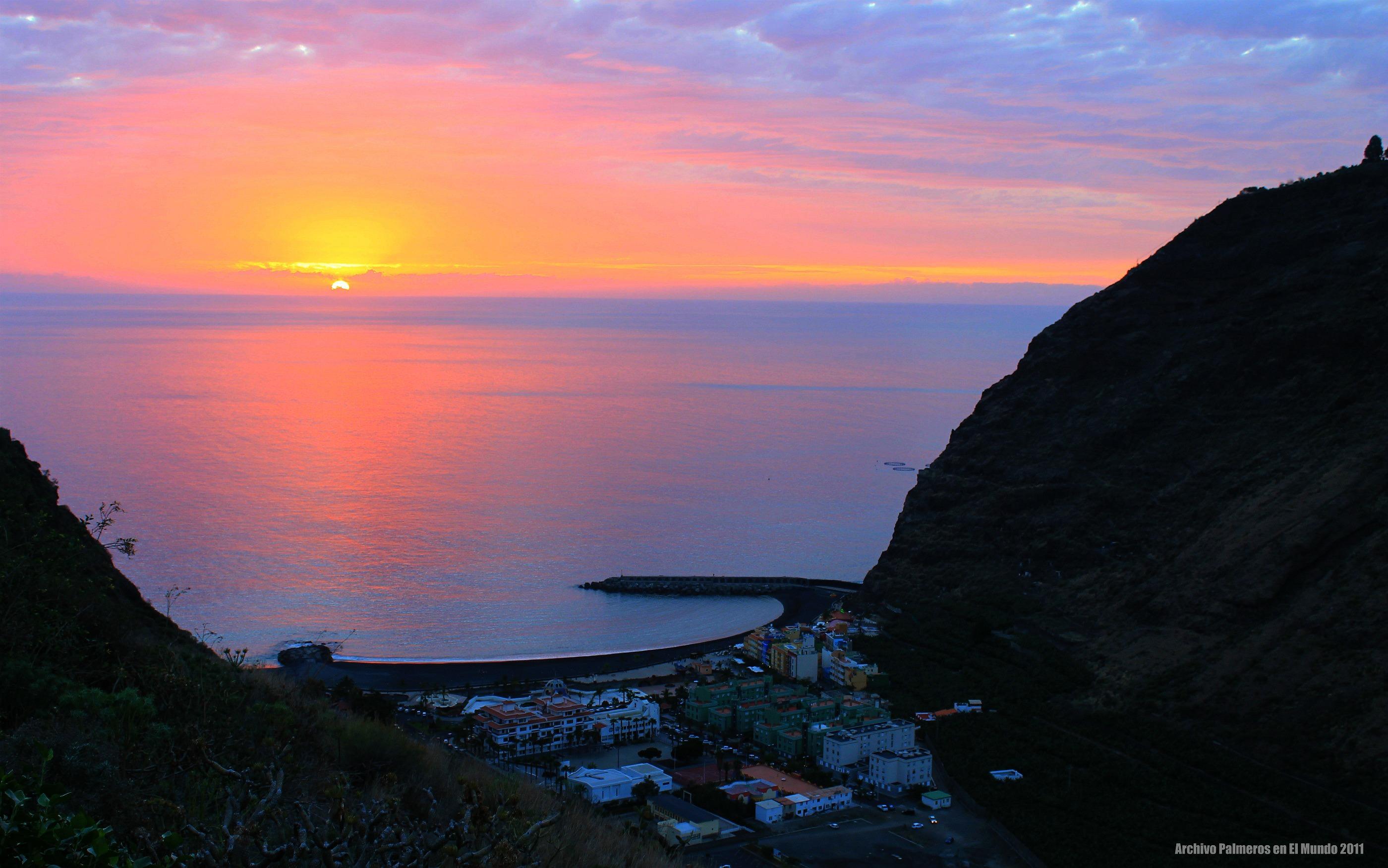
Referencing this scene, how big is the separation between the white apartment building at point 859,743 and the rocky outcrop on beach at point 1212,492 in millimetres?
4366

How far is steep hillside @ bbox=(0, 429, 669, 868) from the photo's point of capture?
12.3 ft

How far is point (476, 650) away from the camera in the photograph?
26969 mm

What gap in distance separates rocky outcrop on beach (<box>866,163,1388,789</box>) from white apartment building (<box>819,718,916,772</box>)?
4366 mm

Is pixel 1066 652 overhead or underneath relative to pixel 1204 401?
underneath

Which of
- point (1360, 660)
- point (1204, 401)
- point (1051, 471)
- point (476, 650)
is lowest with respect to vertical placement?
point (476, 650)

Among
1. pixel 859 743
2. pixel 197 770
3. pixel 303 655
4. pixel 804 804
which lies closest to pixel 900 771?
pixel 859 743

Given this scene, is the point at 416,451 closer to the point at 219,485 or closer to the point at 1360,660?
the point at 219,485

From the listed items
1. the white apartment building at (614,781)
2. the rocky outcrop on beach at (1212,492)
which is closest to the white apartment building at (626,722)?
the white apartment building at (614,781)

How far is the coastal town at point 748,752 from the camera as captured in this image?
15.6 m

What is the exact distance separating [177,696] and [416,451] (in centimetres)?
5242

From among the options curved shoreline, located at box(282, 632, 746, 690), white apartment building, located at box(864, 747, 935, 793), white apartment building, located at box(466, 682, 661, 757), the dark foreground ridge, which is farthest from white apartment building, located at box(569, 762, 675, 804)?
curved shoreline, located at box(282, 632, 746, 690)

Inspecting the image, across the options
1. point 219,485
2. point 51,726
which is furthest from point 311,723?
point 219,485

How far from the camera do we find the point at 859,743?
1934 centimetres

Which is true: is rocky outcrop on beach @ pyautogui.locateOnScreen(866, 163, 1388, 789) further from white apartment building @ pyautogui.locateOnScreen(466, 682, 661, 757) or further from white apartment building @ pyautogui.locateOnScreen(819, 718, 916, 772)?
white apartment building @ pyautogui.locateOnScreen(466, 682, 661, 757)
